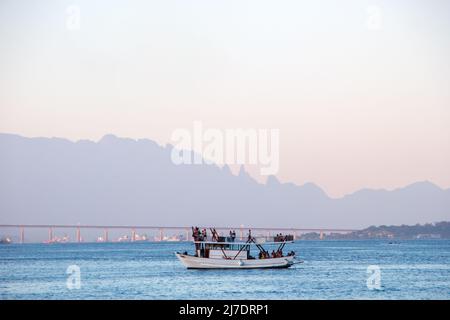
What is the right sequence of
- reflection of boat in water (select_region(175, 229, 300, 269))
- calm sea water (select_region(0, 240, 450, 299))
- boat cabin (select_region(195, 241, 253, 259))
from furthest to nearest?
boat cabin (select_region(195, 241, 253, 259)) < reflection of boat in water (select_region(175, 229, 300, 269)) < calm sea water (select_region(0, 240, 450, 299))

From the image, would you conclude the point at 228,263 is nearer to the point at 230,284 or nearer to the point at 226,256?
the point at 226,256

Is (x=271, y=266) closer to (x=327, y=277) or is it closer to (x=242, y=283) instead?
(x=327, y=277)

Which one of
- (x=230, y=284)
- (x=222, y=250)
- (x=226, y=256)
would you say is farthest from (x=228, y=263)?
(x=230, y=284)

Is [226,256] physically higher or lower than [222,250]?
lower

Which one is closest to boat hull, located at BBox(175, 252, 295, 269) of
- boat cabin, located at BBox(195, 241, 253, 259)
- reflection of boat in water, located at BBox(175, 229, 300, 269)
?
reflection of boat in water, located at BBox(175, 229, 300, 269)

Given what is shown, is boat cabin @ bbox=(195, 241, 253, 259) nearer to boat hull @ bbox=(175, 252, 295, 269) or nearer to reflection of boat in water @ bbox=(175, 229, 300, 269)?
reflection of boat in water @ bbox=(175, 229, 300, 269)

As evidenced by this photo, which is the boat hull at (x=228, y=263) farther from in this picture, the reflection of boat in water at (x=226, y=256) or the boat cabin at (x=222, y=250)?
the boat cabin at (x=222, y=250)

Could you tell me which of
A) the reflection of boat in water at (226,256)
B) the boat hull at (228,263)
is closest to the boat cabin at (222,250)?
the reflection of boat in water at (226,256)

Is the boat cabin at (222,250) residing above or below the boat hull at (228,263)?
above

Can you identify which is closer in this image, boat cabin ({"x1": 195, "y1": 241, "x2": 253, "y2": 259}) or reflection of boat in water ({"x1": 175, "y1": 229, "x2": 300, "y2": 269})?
reflection of boat in water ({"x1": 175, "y1": 229, "x2": 300, "y2": 269})

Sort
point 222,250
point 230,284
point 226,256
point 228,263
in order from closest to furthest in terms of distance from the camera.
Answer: point 230,284 → point 228,263 → point 226,256 → point 222,250

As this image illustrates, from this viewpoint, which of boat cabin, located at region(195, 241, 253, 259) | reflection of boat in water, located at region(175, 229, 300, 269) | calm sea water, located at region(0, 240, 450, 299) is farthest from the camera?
boat cabin, located at region(195, 241, 253, 259)

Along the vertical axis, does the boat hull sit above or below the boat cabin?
below
